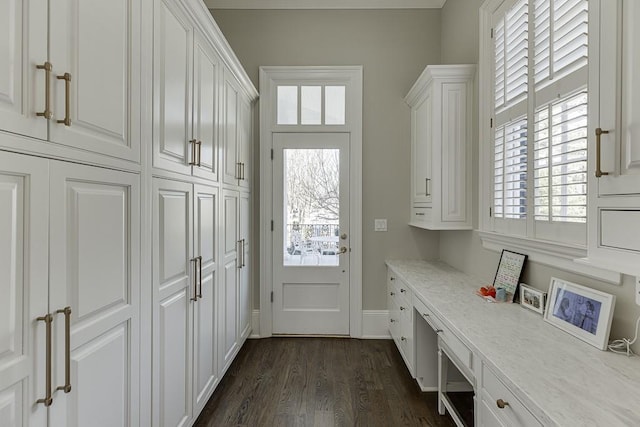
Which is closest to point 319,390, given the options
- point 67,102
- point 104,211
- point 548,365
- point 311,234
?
point 311,234

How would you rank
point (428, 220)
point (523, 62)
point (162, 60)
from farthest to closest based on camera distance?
point (428, 220), point (523, 62), point (162, 60)

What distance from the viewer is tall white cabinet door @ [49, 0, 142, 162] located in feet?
3.15

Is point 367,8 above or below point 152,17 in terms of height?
above

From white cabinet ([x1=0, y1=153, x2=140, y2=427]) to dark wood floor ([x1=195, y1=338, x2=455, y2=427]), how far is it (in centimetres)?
109

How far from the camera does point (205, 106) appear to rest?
215 cm

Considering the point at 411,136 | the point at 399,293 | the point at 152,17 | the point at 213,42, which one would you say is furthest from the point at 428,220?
the point at 152,17

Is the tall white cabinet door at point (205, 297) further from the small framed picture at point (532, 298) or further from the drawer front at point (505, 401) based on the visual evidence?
the small framed picture at point (532, 298)

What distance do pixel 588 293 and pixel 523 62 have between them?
51.1 inches

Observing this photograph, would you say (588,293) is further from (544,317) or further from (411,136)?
(411,136)

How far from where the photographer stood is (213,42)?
222 centimetres

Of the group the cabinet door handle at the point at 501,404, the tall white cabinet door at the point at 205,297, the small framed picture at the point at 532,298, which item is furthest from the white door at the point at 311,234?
the cabinet door handle at the point at 501,404

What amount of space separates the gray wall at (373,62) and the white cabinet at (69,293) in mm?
2528

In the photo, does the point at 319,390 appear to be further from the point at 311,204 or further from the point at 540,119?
the point at 540,119

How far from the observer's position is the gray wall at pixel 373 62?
137 inches
